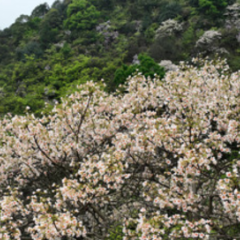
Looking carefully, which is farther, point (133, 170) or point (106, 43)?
point (106, 43)

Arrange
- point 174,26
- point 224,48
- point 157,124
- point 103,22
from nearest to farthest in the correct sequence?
point 157,124 < point 224,48 < point 174,26 < point 103,22

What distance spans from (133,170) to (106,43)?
23120mm

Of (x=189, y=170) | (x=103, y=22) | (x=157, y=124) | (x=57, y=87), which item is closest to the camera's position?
(x=189, y=170)

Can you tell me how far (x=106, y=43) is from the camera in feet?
86.9

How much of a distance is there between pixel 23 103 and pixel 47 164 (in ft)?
29.0

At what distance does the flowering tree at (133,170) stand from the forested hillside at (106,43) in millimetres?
5811

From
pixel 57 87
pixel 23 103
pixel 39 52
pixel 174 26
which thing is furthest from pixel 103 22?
pixel 23 103

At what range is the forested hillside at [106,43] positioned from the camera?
50.5ft

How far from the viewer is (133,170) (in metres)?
5.53

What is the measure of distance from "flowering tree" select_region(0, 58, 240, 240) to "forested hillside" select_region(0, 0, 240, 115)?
19.1ft

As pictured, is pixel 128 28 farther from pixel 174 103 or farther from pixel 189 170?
pixel 189 170

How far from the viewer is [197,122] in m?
3.74

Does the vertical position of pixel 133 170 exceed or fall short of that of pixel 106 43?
it falls short

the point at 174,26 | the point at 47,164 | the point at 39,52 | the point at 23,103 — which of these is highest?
the point at 39,52
